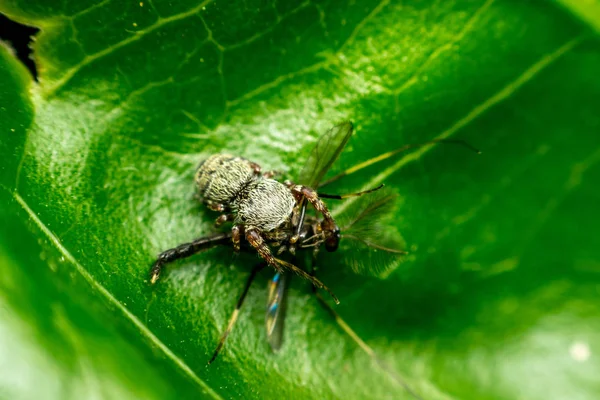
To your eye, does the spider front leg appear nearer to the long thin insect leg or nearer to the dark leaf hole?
the long thin insect leg

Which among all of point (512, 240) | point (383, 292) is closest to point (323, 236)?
point (383, 292)

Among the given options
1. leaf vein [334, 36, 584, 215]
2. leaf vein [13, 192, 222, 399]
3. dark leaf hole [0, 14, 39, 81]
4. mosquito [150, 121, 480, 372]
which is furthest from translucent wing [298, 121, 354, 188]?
dark leaf hole [0, 14, 39, 81]

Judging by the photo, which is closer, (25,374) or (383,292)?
(25,374)

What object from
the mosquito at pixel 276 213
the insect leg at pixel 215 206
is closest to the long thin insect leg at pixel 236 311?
the mosquito at pixel 276 213

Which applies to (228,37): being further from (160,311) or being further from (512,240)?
(512,240)

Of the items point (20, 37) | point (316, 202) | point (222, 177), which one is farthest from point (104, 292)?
→ point (20, 37)
